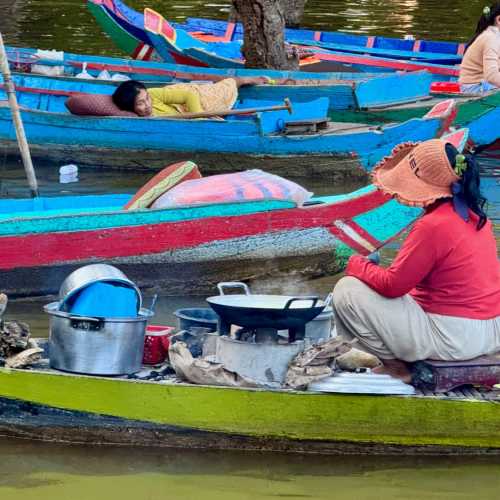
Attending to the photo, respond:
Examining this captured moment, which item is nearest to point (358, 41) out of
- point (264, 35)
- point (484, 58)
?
point (264, 35)

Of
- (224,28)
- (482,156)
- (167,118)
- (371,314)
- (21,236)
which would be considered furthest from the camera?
(224,28)

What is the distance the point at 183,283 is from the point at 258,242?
0.49 metres

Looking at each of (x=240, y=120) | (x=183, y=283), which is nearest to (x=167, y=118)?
(x=240, y=120)

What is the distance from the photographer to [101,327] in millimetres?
4824

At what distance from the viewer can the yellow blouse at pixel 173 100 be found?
30.6ft

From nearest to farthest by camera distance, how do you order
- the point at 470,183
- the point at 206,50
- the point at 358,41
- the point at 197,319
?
the point at 470,183 < the point at 197,319 < the point at 206,50 < the point at 358,41

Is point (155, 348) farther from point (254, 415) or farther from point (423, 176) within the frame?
point (423, 176)

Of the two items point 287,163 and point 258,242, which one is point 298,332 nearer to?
point 258,242

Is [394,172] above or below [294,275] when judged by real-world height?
above

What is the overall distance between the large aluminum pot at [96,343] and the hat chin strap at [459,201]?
1324 mm

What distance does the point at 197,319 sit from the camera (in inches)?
210

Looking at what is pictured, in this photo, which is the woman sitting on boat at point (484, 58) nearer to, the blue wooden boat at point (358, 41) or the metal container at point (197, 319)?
the blue wooden boat at point (358, 41)

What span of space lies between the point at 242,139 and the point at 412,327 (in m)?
4.76

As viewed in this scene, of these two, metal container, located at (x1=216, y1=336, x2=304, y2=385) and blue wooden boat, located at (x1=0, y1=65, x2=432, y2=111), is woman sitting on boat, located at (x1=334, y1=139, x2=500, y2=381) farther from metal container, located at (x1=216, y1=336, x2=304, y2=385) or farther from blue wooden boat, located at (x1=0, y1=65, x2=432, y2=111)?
blue wooden boat, located at (x1=0, y1=65, x2=432, y2=111)
